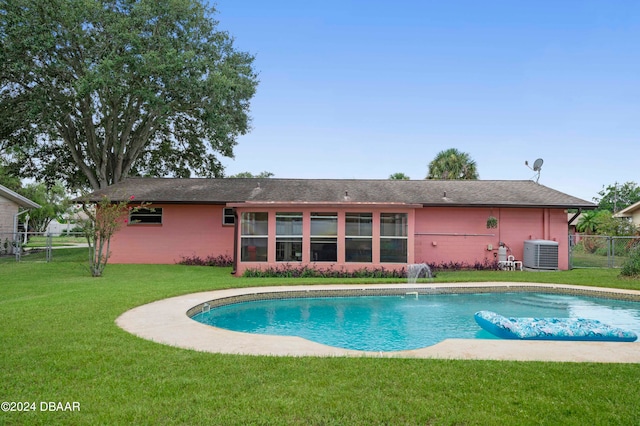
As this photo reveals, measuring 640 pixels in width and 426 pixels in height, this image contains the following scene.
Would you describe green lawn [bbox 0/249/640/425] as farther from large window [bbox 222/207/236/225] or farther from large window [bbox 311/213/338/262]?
large window [bbox 222/207/236/225]

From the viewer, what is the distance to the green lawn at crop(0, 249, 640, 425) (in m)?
3.24

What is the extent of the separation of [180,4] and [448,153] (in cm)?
1827

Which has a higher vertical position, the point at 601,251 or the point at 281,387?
the point at 601,251

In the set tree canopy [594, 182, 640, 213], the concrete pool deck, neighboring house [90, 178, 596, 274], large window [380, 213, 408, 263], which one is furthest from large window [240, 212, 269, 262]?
tree canopy [594, 182, 640, 213]

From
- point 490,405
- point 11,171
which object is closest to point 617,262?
point 490,405

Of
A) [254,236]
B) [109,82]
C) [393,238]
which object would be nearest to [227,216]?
[254,236]

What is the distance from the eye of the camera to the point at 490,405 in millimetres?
3471

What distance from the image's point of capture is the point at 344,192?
1692cm

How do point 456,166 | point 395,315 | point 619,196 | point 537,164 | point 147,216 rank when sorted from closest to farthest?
1. point 395,315
2. point 147,216
3. point 537,164
4. point 456,166
5. point 619,196

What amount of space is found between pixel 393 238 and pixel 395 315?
17.0ft

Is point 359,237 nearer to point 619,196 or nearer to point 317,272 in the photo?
point 317,272

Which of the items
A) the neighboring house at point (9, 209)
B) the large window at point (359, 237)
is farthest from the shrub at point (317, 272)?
the neighboring house at point (9, 209)

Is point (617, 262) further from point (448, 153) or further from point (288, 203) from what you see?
point (288, 203)

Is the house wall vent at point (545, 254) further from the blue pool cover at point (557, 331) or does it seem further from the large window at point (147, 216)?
the large window at point (147, 216)
